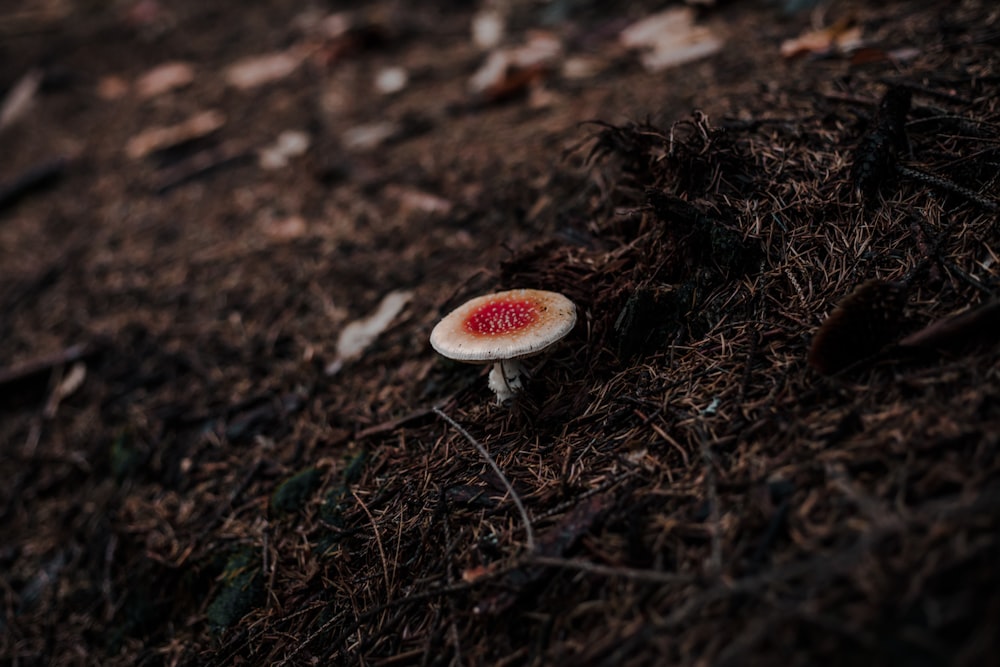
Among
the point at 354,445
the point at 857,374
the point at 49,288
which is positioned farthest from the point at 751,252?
the point at 49,288

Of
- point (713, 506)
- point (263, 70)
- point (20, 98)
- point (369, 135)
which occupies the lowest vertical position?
point (713, 506)

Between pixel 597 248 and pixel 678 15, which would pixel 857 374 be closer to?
pixel 597 248

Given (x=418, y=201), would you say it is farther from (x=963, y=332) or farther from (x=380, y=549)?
(x=963, y=332)

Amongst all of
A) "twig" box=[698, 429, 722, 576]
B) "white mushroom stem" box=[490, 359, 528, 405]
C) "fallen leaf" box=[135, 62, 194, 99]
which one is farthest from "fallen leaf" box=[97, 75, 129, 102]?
"twig" box=[698, 429, 722, 576]

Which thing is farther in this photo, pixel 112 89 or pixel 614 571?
pixel 112 89

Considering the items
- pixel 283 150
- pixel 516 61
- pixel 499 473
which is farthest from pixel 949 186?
pixel 283 150

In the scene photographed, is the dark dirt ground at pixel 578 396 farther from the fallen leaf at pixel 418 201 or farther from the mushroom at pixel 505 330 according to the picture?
the mushroom at pixel 505 330
